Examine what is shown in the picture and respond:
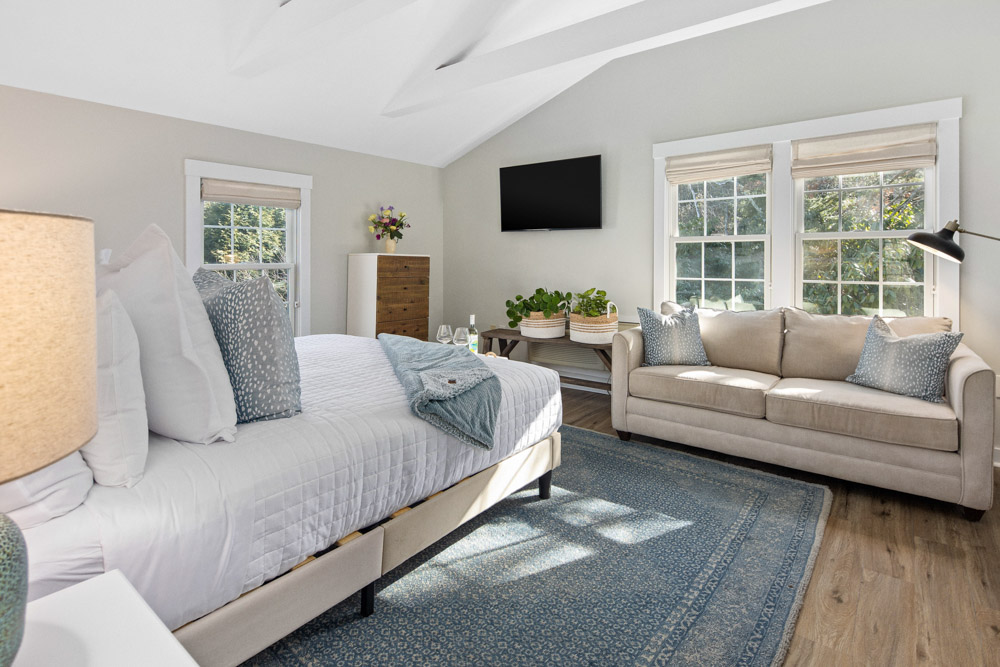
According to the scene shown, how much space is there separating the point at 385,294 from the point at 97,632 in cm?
448

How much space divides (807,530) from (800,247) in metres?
2.42

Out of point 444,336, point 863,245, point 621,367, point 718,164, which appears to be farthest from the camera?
point 718,164

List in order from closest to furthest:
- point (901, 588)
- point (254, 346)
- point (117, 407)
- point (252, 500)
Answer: point (117, 407)
point (252, 500)
point (254, 346)
point (901, 588)

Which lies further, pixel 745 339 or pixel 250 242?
pixel 250 242

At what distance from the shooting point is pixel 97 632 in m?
0.80

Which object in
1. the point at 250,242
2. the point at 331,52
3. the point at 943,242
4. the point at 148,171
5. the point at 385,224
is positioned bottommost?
the point at 943,242

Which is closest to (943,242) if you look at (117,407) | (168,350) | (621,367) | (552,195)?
(621,367)

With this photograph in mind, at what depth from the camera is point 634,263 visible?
4.86m

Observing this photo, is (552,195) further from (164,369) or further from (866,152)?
(164,369)

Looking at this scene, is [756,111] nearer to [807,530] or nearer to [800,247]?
[800,247]

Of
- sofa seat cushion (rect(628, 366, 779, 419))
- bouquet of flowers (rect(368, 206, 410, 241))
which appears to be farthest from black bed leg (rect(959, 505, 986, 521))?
bouquet of flowers (rect(368, 206, 410, 241))

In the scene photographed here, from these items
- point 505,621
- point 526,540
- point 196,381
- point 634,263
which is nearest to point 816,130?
point 634,263

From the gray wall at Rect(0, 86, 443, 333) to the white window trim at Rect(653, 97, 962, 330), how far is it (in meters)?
2.73

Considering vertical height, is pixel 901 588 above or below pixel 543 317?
below
